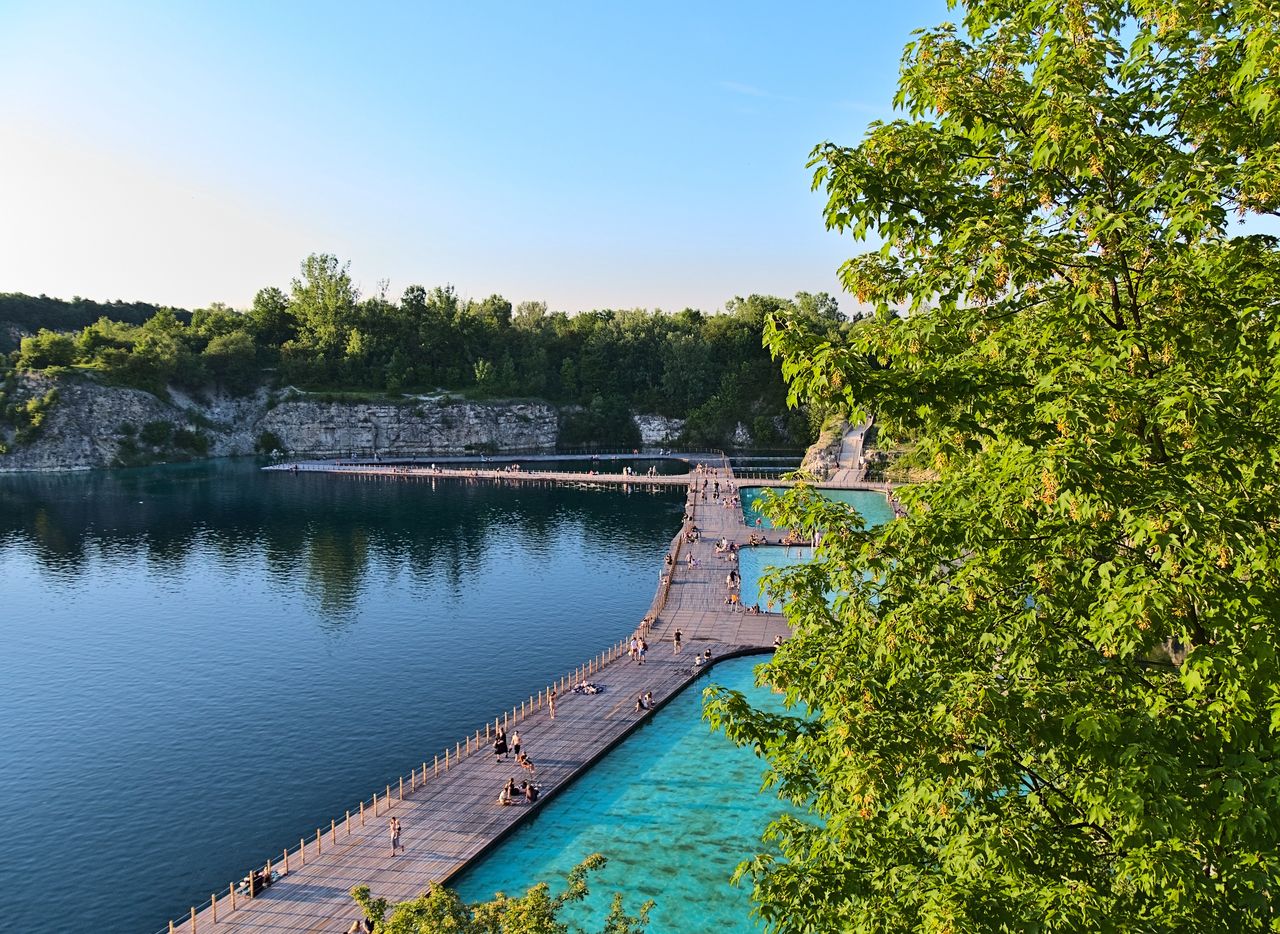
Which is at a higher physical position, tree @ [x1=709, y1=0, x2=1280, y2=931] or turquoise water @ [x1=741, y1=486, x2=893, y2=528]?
tree @ [x1=709, y1=0, x2=1280, y2=931]

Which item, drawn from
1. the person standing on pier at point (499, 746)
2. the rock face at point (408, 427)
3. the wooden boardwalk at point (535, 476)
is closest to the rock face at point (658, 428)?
the rock face at point (408, 427)

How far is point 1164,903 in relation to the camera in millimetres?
9781

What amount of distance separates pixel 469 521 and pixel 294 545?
66.2ft

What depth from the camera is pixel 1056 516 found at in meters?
11.4

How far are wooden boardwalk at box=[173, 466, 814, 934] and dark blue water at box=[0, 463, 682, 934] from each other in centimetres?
360

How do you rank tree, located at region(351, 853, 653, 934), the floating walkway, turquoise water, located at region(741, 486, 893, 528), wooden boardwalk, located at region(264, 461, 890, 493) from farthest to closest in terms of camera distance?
1. wooden boardwalk, located at region(264, 461, 890, 493)
2. the floating walkway
3. turquoise water, located at region(741, 486, 893, 528)
4. tree, located at region(351, 853, 653, 934)

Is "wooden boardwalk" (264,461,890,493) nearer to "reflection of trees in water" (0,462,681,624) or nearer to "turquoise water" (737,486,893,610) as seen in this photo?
"turquoise water" (737,486,893,610)

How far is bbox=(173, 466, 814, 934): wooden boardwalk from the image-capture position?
26766 millimetres

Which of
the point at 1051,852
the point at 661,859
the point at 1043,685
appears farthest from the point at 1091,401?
the point at 661,859

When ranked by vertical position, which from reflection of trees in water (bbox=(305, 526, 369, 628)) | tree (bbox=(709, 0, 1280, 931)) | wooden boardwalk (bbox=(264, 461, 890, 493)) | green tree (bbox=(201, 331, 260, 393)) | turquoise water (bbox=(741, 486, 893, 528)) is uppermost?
green tree (bbox=(201, 331, 260, 393))

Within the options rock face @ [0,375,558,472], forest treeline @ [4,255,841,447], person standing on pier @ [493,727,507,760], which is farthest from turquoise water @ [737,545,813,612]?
rock face @ [0,375,558,472]

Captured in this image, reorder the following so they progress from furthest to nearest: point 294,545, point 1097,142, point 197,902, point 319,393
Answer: point 319,393
point 294,545
point 197,902
point 1097,142

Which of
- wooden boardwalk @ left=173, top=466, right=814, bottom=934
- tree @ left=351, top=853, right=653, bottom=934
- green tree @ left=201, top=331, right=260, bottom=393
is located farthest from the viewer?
green tree @ left=201, top=331, right=260, bottom=393

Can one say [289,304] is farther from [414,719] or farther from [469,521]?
[414,719]
